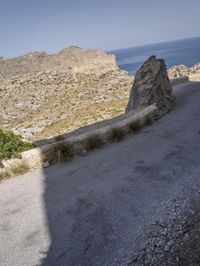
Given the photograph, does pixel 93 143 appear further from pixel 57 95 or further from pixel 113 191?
pixel 57 95

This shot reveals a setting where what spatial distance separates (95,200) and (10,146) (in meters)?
3.64

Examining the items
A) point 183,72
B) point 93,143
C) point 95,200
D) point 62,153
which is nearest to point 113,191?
point 95,200

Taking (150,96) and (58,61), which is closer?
(150,96)

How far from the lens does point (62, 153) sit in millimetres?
8930

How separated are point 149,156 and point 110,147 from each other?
151 centimetres

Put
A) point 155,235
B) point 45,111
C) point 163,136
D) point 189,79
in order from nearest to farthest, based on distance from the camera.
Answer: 1. point 155,235
2. point 163,136
3. point 189,79
4. point 45,111

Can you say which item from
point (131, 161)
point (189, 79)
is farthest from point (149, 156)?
point (189, 79)

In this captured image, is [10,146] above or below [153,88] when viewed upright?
below

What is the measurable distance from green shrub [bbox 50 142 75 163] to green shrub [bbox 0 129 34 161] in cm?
102

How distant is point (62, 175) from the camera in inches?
318

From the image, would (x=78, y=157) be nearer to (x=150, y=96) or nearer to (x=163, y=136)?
(x=163, y=136)

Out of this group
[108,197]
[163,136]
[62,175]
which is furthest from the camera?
[163,136]

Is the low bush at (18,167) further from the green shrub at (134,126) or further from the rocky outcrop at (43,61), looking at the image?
the rocky outcrop at (43,61)

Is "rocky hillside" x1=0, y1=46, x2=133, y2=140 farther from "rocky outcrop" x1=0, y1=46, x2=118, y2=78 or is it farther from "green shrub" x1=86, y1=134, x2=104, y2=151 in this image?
"rocky outcrop" x1=0, y1=46, x2=118, y2=78
